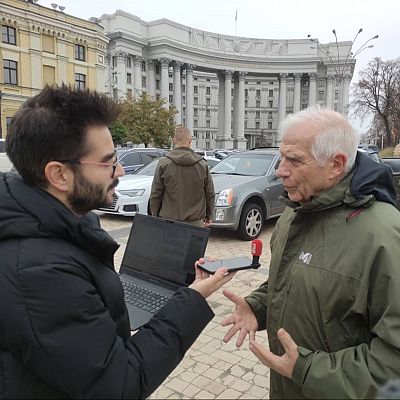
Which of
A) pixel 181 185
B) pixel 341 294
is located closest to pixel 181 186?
pixel 181 185

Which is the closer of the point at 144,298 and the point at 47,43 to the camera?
the point at 144,298

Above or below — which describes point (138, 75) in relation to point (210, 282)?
above

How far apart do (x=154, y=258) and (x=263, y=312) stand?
0.69 meters

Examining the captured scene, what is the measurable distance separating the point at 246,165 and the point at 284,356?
7.36m

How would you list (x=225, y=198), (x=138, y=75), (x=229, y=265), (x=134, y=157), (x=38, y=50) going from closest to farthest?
1. (x=229, y=265)
2. (x=225, y=198)
3. (x=134, y=157)
4. (x=38, y=50)
5. (x=138, y=75)

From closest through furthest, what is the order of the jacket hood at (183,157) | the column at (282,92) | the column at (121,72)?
the jacket hood at (183,157), the column at (121,72), the column at (282,92)

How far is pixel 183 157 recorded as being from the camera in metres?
5.47

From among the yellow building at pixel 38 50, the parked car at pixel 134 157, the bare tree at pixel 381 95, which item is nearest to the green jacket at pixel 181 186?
the parked car at pixel 134 157

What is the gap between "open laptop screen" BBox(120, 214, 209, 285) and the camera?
2.09m

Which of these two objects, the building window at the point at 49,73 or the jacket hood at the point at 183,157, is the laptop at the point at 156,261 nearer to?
the jacket hood at the point at 183,157

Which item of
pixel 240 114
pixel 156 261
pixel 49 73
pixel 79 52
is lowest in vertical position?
pixel 156 261

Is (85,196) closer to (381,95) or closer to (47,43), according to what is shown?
(47,43)

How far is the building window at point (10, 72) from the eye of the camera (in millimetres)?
37031

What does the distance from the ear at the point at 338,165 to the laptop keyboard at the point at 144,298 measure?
105 centimetres
